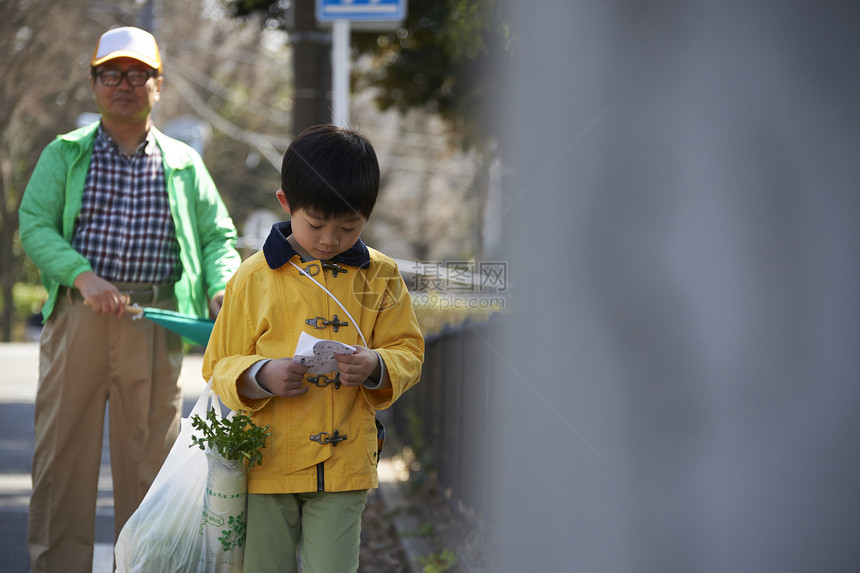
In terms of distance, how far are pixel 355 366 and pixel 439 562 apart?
2368 mm

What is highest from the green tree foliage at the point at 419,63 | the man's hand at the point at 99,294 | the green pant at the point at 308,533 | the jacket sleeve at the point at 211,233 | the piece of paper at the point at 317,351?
the green tree foliage at the point at 419,63

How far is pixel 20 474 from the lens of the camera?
6.49 metres

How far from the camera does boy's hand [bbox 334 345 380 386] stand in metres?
2.38

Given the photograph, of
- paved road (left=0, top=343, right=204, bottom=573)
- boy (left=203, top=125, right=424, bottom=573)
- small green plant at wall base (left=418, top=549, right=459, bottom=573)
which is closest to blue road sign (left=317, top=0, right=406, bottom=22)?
paved road (left=0, top=343, right=204, bottom=573)

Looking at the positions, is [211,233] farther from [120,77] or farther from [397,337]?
[397,337]

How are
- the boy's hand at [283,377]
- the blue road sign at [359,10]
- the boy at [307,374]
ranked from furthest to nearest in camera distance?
1. the blue road sign at [359,10]
2. the boy at [307,374]
3. the boy's hand at [283,377]

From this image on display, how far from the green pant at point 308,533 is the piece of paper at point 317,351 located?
1.24 feet

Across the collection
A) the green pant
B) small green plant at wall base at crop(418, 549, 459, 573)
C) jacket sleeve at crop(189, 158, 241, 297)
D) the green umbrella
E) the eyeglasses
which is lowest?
small green plant at wall base at crop(418, 549, 459, 573)

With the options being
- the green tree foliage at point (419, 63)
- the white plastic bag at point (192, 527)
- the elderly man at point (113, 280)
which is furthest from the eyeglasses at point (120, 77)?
the green tree foliage at point (419, 63)

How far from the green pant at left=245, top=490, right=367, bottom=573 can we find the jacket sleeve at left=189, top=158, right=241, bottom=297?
1.20 metres

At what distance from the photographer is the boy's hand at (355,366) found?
2385mm

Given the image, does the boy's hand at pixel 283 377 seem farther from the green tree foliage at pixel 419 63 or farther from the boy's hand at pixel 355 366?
the green tree foliage at pixel 419 63

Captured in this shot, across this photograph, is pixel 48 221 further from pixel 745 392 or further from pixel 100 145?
pixel 745 392

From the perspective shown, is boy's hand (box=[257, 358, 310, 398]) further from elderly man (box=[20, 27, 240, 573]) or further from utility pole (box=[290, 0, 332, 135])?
utility pole (box=[290, 0, 332, 135])
